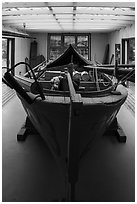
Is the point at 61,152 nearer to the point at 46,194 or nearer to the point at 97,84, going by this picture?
the point at 46,194

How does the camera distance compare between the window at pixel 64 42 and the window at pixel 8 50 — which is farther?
the window at pixel 64 42

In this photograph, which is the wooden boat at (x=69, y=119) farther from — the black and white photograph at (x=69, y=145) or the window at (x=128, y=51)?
the window at (x=128, y=51)

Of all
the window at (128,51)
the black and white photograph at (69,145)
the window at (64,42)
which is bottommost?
the black and white photograph at (69,145)

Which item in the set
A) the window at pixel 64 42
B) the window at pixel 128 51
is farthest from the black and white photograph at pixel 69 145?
the window at pixel 64 42

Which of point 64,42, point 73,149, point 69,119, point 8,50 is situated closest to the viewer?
point 73,149

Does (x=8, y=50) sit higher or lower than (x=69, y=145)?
higher

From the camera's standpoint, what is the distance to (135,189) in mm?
2557

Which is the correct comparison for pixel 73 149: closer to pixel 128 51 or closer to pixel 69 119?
pixel 69 119

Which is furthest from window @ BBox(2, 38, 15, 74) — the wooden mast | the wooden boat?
the wooden mast

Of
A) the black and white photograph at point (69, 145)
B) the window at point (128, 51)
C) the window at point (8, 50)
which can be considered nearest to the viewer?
the black and white photograph at point (69, 145)

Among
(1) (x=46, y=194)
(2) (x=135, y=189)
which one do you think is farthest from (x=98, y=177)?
(1) (x=46, y=194)

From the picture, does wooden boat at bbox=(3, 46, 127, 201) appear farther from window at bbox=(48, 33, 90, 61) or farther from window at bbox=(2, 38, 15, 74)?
window at bbox=(48, 33, 90, 61)

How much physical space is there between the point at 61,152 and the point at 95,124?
0.41 meters

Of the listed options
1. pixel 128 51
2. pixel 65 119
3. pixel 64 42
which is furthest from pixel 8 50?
pixel 65 119
